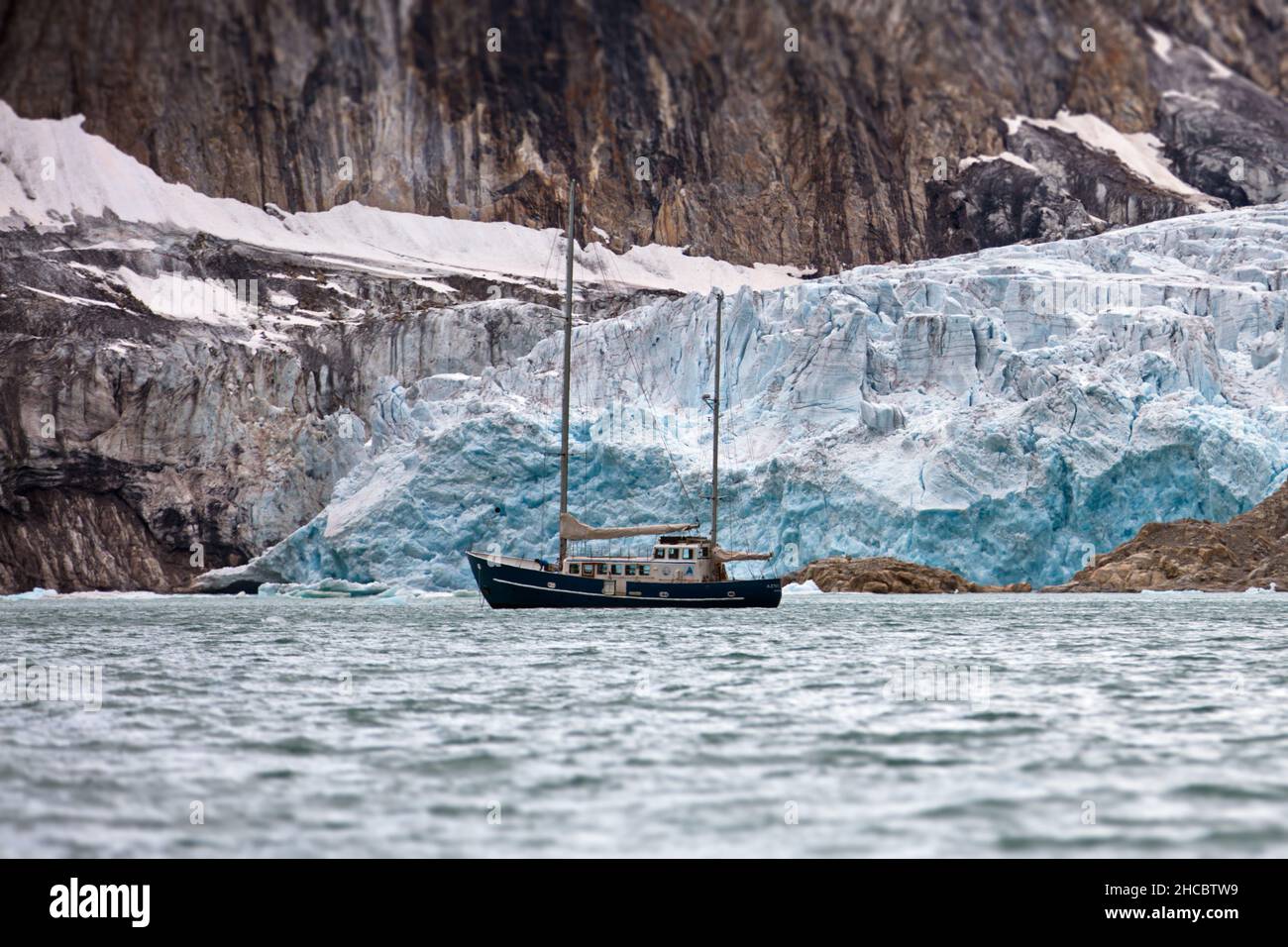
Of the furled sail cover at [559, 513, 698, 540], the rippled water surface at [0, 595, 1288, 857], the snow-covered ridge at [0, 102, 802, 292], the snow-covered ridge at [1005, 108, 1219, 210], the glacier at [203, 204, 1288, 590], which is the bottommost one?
the rippled water surface at [0, 595, 1288, 857]

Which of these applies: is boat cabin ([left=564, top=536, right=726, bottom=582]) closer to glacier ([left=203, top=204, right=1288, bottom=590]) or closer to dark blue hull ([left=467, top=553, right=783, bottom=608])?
dark blue hull ([left=467, top=553, right=783, bottom=608])

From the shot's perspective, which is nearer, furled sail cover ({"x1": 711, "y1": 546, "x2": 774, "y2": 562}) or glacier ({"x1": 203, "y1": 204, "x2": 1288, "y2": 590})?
furled sail cover ({"x1": 711, "y1": 546, "x2": 774, "y2": 562})

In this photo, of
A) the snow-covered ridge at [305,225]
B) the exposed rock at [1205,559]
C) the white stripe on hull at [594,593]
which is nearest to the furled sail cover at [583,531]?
the white stripe on hull at [594,593]

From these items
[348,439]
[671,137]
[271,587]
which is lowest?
[271,587]

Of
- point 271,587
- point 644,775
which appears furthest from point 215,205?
point 644,775

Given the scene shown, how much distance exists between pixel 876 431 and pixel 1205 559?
1056 cm

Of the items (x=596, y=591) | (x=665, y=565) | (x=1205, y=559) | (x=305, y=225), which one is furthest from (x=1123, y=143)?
(x=596, y=591)

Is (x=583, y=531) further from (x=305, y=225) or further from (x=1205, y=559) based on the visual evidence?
(x=305, y=225)

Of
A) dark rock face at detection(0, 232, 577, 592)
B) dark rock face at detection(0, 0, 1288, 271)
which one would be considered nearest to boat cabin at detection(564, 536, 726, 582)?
dark rock face at detection(0, 232, 577, 592)

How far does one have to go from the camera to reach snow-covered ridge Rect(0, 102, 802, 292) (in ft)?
400

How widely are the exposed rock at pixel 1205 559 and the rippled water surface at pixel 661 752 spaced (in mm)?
26425

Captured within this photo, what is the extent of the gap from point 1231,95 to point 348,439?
100671 mm

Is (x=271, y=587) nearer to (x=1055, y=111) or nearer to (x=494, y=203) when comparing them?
(x=494, y=203)
